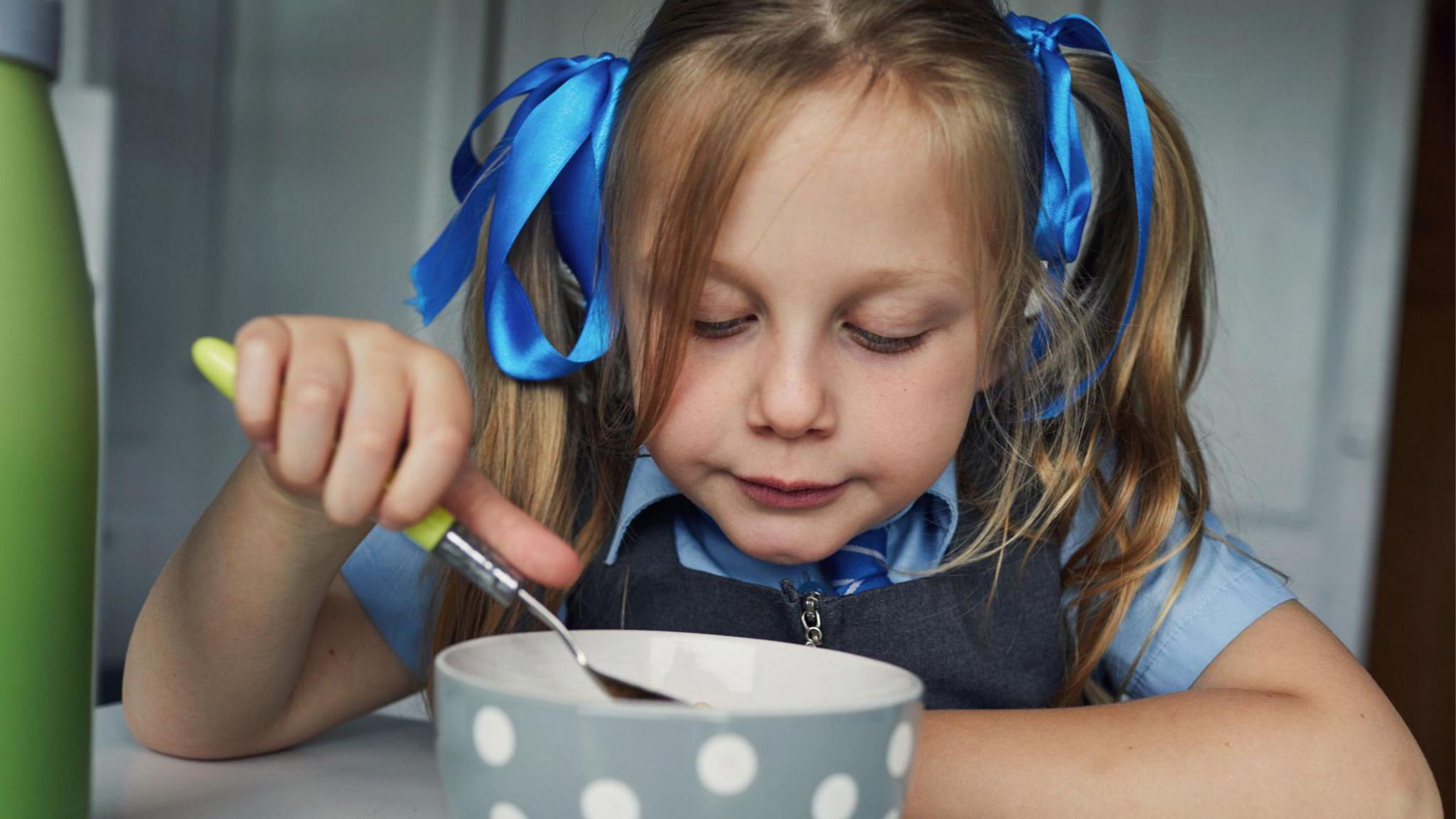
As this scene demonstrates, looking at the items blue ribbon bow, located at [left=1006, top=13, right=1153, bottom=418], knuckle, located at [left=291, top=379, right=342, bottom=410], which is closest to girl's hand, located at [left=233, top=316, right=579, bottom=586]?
knuckle, located at [left=291, top=379, right=342, bottom=410]

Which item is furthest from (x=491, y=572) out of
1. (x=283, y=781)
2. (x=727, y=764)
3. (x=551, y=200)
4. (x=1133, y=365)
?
(x=1133, y=365)

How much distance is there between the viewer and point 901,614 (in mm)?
853

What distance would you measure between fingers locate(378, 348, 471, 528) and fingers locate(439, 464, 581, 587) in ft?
0.06

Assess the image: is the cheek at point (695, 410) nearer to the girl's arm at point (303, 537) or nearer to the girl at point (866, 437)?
the girl at point (866, 437)

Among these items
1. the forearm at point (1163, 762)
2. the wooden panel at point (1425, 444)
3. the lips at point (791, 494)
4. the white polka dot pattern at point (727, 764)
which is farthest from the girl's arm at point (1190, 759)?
the wooden panel at point (1425, 444)

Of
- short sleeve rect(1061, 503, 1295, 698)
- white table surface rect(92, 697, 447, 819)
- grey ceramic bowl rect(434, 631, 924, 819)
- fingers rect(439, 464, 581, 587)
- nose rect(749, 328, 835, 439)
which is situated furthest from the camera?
short sleeve rect(1061, 503, 1295, 698)

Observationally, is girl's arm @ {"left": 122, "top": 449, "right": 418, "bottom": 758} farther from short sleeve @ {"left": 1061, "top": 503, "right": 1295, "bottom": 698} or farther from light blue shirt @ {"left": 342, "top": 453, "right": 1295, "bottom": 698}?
short sleeve @ {"left": 1061, "top": 503, "right": 1295, "bottom": 698}

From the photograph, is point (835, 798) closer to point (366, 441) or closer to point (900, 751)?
point (900, 751)

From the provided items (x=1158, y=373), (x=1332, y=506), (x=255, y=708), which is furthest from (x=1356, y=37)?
(x=255, y=708)

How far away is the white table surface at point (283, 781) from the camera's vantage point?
58 centimetres

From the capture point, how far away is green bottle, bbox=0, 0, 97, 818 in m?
0.38

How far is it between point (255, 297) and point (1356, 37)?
248 centimetres

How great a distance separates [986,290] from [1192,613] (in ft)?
0.79

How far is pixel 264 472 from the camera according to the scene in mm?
587
